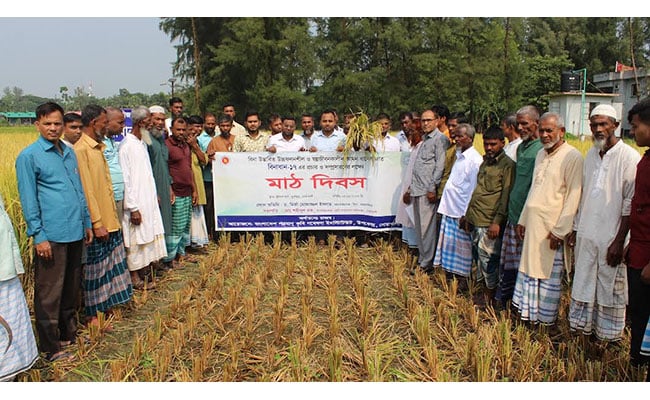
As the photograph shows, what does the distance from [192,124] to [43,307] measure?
300 centimetres

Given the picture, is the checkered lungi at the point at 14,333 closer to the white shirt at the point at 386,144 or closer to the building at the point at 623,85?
the white shirt at the point at 386,144

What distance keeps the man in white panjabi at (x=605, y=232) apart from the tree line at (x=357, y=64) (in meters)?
21.0

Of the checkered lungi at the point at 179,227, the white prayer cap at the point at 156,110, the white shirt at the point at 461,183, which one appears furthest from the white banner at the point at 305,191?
the white shirt at the point at 461,183

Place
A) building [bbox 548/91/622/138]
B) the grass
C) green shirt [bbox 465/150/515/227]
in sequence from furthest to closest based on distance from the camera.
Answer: building [bbox 548/91/622/138] < green shirt [bbox 465/150/515/227] < the grass

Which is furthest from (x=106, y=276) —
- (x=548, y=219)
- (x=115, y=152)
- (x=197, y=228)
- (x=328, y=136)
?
(x=548, y=219)

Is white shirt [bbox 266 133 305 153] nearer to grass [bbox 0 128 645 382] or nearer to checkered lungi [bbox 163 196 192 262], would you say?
checkered lungi [bbox 163 196 192 262]

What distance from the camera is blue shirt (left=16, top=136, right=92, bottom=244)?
124 inches

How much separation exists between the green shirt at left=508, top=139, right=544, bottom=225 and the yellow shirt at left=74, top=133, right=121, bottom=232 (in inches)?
132

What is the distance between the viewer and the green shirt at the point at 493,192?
418 cm

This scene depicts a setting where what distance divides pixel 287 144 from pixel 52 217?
3.70 metres

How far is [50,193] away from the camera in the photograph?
3283 mm

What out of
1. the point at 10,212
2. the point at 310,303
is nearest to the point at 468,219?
the point at 310,303

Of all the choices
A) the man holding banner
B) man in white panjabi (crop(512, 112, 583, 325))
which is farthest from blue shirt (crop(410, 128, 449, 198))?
man in white panjabi (crop(512, 112, 583, 325))

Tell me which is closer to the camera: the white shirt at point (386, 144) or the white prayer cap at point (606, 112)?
the white prayer cap at point (606, 112)
